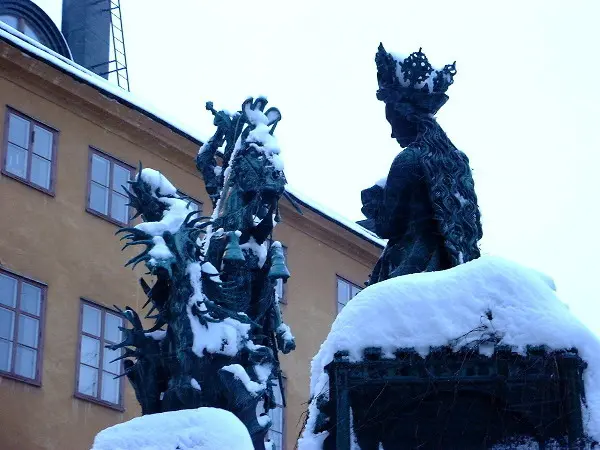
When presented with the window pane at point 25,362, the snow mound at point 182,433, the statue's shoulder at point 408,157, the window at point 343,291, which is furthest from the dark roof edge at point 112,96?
the statue's shoulder at point 408,157

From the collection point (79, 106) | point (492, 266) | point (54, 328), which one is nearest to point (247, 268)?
point (492, 266)

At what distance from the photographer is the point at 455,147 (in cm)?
649

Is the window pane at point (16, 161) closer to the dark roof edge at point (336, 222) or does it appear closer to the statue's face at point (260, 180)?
the dark roof edge at point (336, 222)

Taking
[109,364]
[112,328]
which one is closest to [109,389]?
[109,364]

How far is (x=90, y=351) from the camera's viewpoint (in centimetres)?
2506

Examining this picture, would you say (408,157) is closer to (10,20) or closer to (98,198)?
(98,198)

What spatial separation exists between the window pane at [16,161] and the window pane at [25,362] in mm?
2868

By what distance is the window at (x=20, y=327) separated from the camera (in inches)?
930

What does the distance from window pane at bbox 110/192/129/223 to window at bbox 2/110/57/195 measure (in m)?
1.49

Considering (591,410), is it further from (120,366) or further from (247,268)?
(120,366)

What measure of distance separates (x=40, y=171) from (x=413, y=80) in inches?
764

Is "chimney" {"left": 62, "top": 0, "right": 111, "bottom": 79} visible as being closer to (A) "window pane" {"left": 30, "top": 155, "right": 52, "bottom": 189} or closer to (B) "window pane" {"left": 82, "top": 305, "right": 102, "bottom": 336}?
(A) "window pane" {"left": 30, "top": 155, "right": 52, "bottom": 189}

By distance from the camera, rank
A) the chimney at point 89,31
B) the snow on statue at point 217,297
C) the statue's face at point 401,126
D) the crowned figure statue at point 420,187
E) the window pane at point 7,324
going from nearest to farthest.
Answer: the crowned figure statue at point 420,187 < the statue's face at point 401,126 < the snow on statue at point 217,297 < the window pane at point 7,324 < the chimney at point 89,31

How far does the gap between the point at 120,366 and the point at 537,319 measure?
2147 cm
